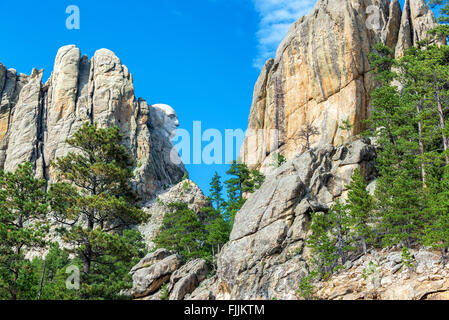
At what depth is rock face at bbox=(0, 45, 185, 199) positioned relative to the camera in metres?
80.5

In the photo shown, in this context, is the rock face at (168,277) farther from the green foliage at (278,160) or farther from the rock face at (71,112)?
the rock face at (71,112)

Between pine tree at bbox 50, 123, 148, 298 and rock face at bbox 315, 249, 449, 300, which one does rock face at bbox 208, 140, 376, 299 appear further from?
pine tree at bbox 50, 123, 148, 298

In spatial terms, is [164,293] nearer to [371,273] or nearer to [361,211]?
[361,211]

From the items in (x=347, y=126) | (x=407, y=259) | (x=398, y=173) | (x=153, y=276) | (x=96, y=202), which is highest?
(x=347, y=126)

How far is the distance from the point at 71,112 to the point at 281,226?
218 ft

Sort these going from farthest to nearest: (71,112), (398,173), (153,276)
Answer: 1. (71,112)
2. (153,276)
3. (398,173)

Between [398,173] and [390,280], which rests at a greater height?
[398,173]

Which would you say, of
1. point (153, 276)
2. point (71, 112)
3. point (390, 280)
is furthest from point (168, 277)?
point (71, 112)

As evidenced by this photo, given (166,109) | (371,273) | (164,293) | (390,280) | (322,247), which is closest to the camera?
(390,280)

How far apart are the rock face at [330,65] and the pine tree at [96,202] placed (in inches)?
1264

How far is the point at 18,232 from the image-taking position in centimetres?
1781

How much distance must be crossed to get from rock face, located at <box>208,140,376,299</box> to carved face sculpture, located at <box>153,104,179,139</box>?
6863cm
